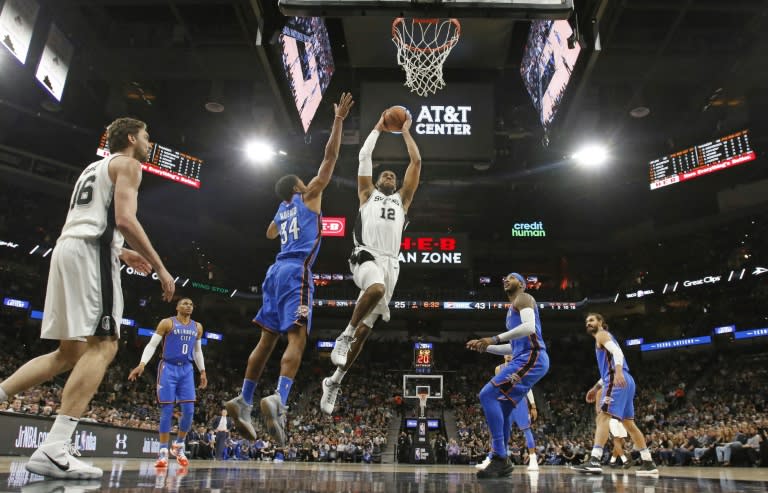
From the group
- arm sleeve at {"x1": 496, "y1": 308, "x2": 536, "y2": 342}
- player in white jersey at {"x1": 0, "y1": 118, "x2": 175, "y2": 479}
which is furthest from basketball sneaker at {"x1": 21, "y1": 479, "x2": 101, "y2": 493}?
arm sleeve at {"x1": 496, "y1": 308, "x2": 536, "y2": 342}

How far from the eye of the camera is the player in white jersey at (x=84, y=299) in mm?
3385

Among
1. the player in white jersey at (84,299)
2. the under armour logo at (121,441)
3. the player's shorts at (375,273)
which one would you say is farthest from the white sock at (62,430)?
the under armour logo at (121,441)

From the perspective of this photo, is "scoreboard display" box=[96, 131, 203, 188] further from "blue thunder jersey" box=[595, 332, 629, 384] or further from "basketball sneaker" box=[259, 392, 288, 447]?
"basketball sneaker" box=[259, 392, 288, 447]

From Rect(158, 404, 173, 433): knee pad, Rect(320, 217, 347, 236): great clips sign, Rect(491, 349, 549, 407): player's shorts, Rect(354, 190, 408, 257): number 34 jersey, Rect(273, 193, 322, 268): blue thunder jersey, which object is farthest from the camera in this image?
Rect(320, 217, 347, 236): great clips sign

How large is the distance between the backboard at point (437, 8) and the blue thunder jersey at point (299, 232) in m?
1.97

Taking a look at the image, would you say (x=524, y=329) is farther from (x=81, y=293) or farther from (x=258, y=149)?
(x=258, y=149)

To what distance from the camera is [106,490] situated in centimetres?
282

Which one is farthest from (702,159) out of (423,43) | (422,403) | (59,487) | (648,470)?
(59,487)

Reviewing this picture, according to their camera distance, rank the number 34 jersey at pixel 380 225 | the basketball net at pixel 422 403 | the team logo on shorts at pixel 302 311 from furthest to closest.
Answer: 1. the basketball net at pixel 422 403
2. the number 34 jersey at pixel 380 225
3. the team logo on shorts at pixel 302 311

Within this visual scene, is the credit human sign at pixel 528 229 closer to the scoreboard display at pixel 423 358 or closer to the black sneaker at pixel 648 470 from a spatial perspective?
the scoreboard display at pixel 423 358

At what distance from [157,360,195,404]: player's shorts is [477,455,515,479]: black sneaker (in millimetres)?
4149

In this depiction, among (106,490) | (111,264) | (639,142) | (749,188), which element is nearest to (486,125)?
(111,264)

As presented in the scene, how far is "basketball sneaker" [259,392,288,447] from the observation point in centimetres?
421

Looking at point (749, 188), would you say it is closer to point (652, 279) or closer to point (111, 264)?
point (652, 279)
